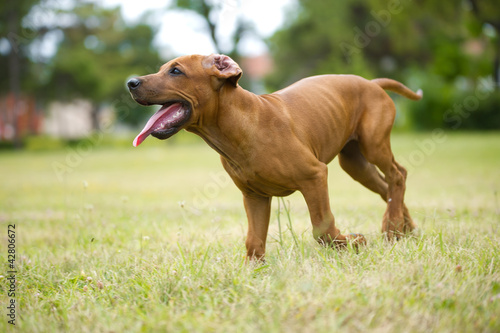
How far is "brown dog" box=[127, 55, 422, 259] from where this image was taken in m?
3.40

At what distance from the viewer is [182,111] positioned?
3.41 meters

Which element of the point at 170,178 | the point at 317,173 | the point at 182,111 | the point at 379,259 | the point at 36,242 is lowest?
the point at 170,178

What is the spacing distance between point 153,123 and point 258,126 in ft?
2.49

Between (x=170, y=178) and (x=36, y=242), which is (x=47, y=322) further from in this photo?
(x=170, y=178)

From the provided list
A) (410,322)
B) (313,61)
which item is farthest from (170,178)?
(313,61)

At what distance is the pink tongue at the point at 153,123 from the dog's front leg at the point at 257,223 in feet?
3.12

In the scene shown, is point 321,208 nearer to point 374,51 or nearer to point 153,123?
point 153,123

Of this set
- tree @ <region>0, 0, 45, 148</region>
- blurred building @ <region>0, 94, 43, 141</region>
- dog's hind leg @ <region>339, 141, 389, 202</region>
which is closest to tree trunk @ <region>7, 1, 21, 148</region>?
tree @ <region>0, 0, 45, 148</region>

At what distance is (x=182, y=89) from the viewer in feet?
11.2

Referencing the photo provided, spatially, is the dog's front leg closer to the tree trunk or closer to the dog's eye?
the dog's eye

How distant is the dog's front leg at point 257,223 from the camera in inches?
153

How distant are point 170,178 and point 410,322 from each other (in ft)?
37.5

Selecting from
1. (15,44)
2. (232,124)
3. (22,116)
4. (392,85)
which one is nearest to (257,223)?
(232,124)

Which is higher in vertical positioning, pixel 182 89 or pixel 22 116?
pixel 182 89
